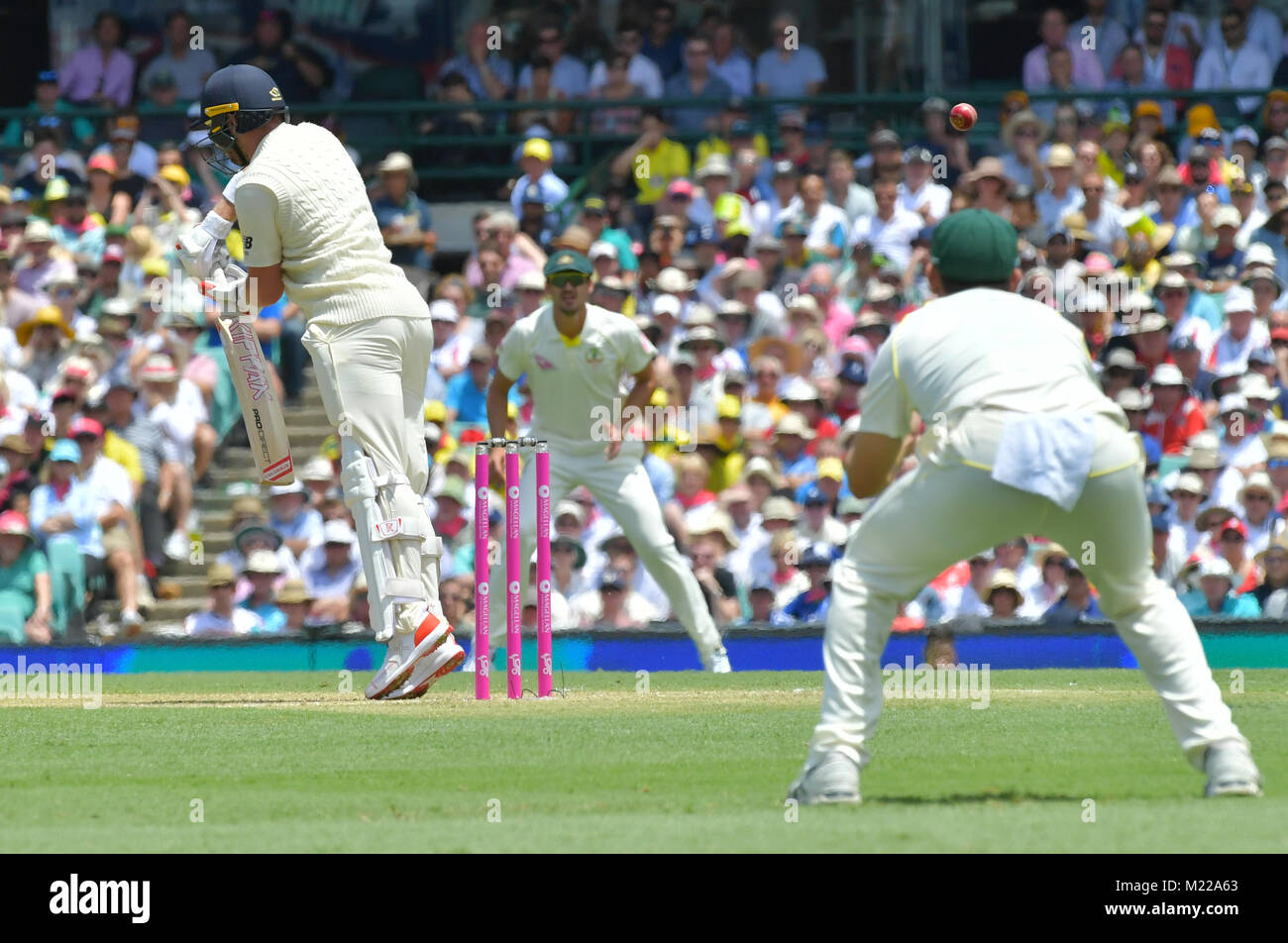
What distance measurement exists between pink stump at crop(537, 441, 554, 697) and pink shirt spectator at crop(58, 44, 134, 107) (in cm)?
1296

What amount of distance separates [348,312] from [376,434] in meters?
0.56

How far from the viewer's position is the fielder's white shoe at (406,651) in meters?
9.91

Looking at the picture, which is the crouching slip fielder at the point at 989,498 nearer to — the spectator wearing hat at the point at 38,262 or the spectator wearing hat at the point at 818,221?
the spectator wearing hat at the point at 818,221

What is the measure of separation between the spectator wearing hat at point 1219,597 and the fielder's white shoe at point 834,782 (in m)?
8.02

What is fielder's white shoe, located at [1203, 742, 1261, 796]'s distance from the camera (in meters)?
6.91

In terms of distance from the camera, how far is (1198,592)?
14531 mm

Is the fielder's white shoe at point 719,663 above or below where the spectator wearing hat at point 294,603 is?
below

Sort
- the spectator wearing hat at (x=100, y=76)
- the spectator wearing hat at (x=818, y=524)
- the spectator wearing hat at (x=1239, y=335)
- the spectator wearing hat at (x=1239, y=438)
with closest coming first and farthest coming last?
the spectator wearing hat at (x=818, y=524) < the spectator wearing hat at (x=1239, y=438) < the spectator wearing hat at (x=1239, y=335) < the spectator wearing hat at (x=100, y=76)

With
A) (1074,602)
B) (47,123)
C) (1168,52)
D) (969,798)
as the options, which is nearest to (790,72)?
(1168,52)

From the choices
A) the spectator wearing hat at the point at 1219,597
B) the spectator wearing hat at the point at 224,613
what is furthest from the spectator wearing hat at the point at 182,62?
the spectator wearing hat at the point at 1219,597

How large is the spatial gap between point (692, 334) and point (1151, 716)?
26.6ft

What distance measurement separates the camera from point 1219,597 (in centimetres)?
1439

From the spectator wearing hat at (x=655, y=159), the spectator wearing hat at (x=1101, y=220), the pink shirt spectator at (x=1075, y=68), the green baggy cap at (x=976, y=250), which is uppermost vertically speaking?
the pink shirt spectator at (x=1075, y=68)

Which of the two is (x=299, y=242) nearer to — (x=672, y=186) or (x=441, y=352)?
(x=441, y=352)
